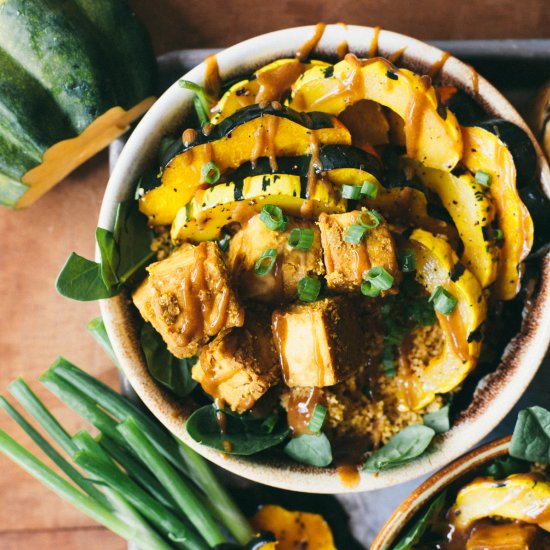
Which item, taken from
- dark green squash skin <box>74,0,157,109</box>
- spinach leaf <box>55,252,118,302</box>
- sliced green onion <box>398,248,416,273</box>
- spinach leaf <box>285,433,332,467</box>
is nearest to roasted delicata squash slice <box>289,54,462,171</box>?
sliced green onion <box>398,248,416,273</box>

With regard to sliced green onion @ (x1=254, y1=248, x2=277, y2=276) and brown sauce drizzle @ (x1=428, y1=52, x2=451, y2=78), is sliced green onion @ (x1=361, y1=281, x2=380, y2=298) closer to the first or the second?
sliced green onion @ (x1=254, y1=248, x2=277, y2=276)

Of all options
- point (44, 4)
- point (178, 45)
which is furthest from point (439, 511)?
point (44, 4)

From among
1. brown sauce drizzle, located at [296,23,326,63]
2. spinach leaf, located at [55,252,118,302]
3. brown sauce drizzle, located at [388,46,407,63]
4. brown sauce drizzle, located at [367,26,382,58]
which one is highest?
brown sauce drizzle, located at [296,23,326,63]

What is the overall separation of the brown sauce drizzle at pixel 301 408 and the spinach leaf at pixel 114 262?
59 centimetres

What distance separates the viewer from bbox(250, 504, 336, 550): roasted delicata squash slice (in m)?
2.41

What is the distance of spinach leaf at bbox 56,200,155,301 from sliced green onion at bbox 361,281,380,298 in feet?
2.11

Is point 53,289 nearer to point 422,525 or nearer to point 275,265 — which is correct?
point 275,265

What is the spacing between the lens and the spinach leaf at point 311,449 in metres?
1.98

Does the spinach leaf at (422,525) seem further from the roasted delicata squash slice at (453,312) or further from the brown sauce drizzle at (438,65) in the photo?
the brown sauce drizzle at (438,65)

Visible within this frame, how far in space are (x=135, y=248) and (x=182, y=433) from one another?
55 centimetres

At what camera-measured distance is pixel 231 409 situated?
198 centimetres

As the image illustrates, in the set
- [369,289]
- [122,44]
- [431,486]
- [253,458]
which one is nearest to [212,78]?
[122,44]

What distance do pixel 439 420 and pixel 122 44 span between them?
152cm

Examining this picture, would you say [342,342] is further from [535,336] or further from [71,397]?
[71,397]
